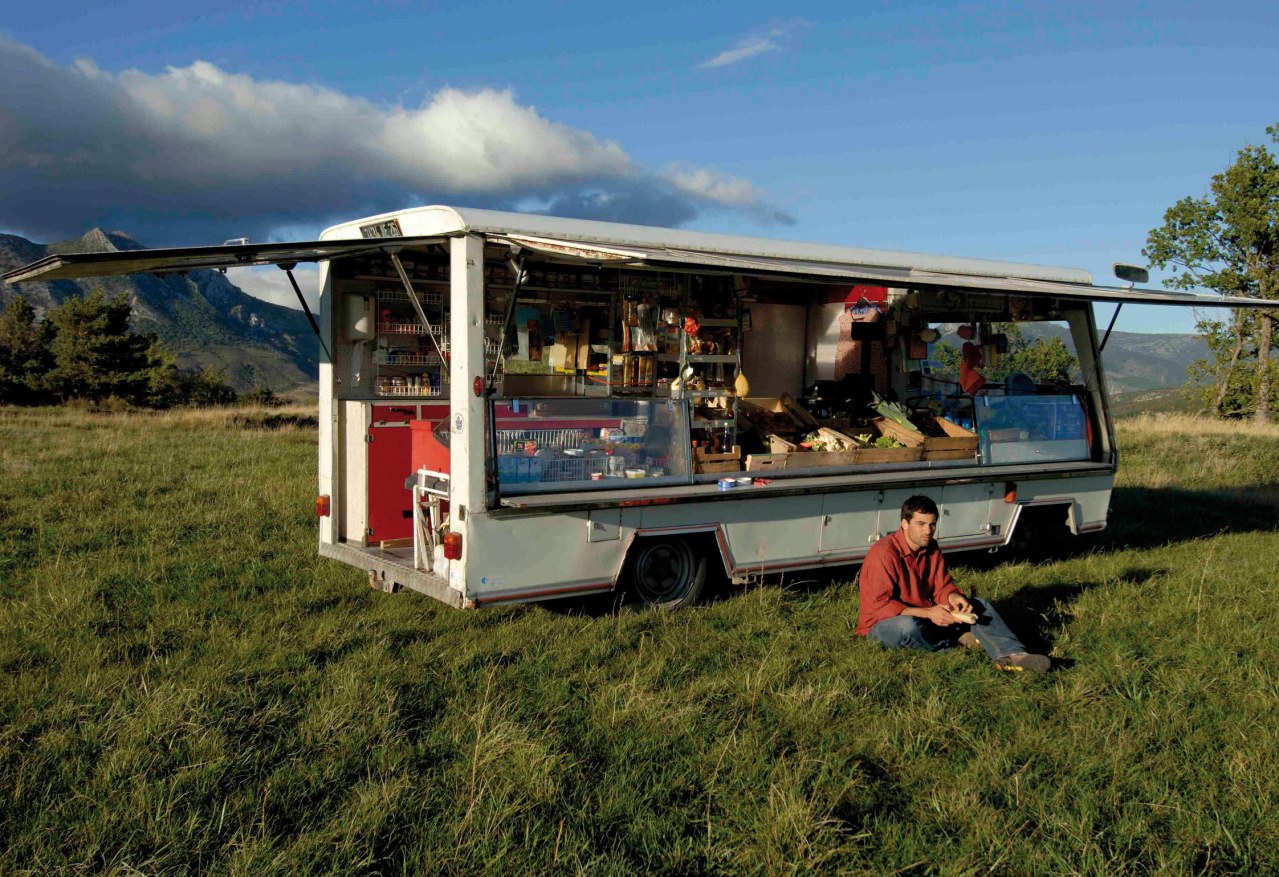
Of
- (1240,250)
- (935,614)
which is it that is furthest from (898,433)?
(1240,250)

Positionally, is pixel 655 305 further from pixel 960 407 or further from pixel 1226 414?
pixel 1226 414

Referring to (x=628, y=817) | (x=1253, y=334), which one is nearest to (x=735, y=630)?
(x=628, y=817)

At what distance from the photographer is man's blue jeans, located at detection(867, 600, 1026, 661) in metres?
6.03

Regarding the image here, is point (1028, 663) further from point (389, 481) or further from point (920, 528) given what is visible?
point (389, 481)

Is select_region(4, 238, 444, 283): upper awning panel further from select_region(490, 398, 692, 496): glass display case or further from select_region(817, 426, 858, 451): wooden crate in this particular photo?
select_region(817, 426, 858, 451): wooden crate

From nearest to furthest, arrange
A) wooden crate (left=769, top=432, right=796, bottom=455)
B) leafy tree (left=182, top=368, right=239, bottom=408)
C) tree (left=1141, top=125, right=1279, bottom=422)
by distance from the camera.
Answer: wooden crate (left=769, top=432, right=796, bottom=455) < tree (left=1141, top=125, right=1279, bottom=422) < leafy tree (left=182, top=368, right=239, bottom=408)

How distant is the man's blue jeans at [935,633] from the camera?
6.03m

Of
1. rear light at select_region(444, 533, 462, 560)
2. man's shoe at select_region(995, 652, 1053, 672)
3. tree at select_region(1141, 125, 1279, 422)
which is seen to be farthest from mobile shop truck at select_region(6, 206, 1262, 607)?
tree at select_region(1141, 125, 1279, 422)

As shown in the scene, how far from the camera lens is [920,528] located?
609 centimetres

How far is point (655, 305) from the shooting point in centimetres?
827

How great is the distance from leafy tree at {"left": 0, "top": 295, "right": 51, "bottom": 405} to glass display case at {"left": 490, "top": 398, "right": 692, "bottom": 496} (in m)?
44.1

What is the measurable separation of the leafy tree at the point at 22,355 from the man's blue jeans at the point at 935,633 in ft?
150

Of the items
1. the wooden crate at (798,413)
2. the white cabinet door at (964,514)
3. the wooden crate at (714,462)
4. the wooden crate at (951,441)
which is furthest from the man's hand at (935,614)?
the wooden crate at (798,413)

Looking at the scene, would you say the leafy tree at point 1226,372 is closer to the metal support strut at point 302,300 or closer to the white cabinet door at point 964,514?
the white cabinet door at point 964,514
